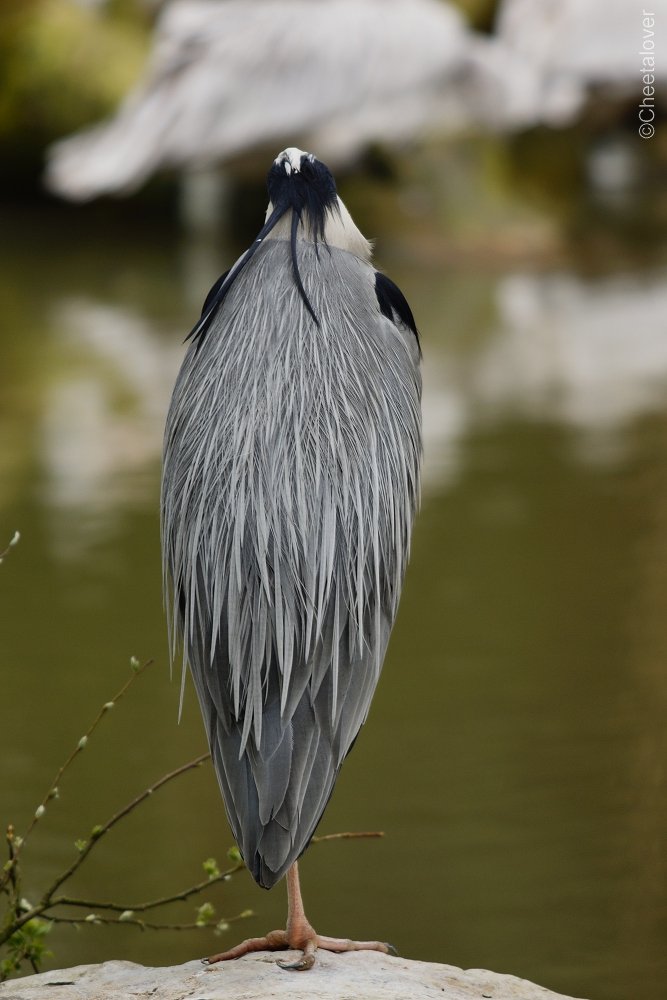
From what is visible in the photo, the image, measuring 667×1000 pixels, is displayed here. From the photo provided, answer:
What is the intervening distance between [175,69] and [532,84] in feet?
5.05

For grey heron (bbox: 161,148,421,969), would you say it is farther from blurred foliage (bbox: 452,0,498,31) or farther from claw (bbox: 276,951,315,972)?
blurred foliage (bbox: 452,0,498,31)

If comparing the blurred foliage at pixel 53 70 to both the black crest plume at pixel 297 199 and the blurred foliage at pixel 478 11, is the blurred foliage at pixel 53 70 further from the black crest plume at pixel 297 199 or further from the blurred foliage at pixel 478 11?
the black crest plume at pixel 297 199

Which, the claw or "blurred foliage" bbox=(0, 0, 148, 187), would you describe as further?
"blurred foliage" bbox=(0, 0, 148, 187)

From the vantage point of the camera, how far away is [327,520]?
1.09 meters

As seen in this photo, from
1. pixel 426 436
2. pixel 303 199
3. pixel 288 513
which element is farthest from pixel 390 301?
pixel 426 436

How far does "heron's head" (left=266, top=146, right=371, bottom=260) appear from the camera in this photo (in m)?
1.14

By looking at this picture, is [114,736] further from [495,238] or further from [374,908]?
[495,238]

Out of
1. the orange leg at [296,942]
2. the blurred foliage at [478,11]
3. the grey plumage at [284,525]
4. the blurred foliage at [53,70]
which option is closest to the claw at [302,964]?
the orange leg at [296,942]

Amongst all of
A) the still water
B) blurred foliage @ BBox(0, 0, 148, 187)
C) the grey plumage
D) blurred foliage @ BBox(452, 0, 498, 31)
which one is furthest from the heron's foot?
blurred foliage @ BBox(452, 0, 498, 31)

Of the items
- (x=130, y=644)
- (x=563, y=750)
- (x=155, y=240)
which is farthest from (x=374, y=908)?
(x=155, y=240)

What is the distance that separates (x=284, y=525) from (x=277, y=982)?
0.38 meters

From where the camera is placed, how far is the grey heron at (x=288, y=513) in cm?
Answer: 107

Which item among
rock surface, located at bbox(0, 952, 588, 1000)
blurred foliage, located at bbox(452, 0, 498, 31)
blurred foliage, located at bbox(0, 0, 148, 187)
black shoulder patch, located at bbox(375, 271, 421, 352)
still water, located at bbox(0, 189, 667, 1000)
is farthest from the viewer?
blurred foliage, located at bbox(452, 0, 498, 31)

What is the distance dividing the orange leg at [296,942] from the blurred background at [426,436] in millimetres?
343
